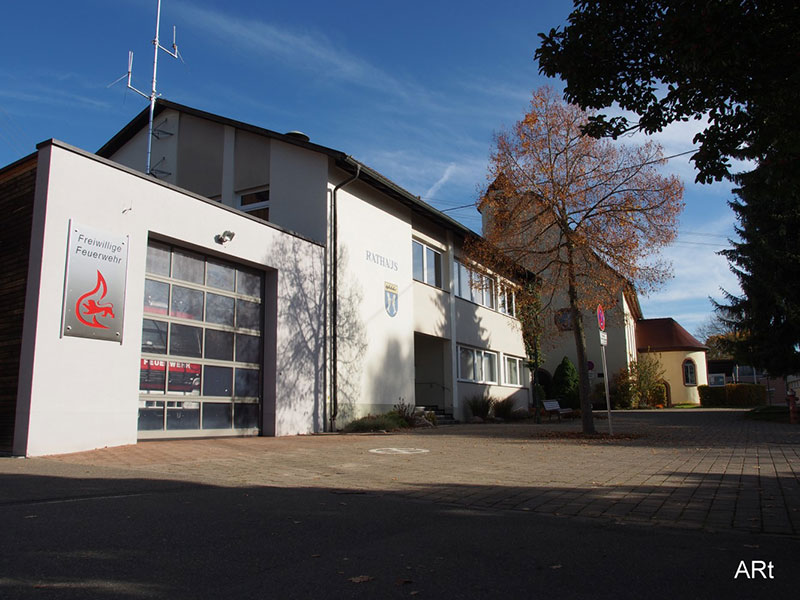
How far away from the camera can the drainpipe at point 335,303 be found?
16.4 meters

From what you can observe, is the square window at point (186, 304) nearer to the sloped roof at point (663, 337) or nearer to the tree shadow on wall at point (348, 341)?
the tree shadow on wall at point (348, 341)

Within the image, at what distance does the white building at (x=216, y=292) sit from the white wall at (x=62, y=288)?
1.0 inches

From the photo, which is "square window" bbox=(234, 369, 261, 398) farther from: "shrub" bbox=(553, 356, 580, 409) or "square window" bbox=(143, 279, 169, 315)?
"shrub" bbox=(553, 356, 580, 409)

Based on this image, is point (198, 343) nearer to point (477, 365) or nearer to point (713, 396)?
point (477, 365)

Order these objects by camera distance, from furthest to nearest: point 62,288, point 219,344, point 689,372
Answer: point 689,372 < point 219,344 < point 62,288

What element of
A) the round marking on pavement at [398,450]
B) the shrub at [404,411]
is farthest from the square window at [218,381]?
the shrub at [404,411]

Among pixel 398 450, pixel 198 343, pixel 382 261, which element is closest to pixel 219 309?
pixel 198 343

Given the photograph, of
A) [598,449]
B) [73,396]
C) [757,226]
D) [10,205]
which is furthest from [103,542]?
[757,226]

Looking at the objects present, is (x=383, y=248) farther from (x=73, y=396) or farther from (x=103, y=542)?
(x=103, y=542)

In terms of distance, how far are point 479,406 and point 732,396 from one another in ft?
95.8

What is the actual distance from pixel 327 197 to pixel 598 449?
9.13 meters

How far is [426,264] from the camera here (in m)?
22.4

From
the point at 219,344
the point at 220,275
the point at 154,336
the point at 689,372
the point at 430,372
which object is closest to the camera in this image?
the point at 154,336

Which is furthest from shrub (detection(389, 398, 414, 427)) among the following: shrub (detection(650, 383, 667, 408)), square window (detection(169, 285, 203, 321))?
shrub (detection(650, 383, 667, 408))
